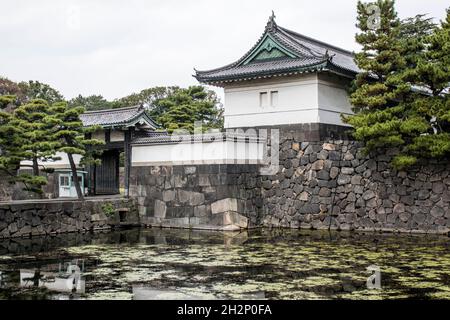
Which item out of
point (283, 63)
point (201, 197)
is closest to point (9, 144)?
point (201, 197)

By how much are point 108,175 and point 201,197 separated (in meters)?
5.97

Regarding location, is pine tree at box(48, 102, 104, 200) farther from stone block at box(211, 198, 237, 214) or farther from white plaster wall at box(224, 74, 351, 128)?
white plaster wall at box(224, 74, 351, 128)

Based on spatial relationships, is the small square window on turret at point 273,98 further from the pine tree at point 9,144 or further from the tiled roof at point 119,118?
the pine tree at point 9,144

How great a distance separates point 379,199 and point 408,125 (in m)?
2.69

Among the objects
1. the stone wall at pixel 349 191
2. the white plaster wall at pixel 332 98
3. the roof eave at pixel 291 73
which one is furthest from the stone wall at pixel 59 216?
the white plaster wall at pixel 332 98

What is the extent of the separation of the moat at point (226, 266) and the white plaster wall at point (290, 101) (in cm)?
451

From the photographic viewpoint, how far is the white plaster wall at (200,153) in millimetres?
16812

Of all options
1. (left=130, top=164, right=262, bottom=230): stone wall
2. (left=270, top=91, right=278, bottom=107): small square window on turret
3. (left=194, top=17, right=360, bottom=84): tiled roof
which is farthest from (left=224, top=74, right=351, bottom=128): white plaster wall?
(left=130, top=164, right=262, bottom=230): stone wall

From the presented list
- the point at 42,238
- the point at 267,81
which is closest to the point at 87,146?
the point at 42,238

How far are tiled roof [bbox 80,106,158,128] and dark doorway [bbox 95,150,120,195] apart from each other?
160cm

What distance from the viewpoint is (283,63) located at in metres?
17.8

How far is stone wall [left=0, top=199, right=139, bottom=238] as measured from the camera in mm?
14983

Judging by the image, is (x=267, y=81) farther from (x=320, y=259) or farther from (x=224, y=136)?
(x=320, y=259)

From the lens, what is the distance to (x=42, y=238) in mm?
14797
